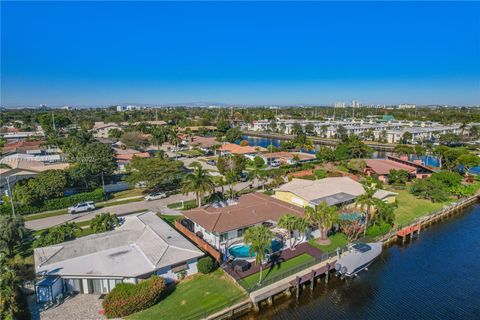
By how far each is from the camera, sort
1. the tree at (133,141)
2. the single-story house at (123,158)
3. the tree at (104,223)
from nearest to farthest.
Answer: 1. the tree at (104,223)
2. the single-story house at (123,158)
3. the tree at (133,141)

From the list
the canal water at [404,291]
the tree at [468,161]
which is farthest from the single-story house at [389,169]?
the canal water at [404,291]

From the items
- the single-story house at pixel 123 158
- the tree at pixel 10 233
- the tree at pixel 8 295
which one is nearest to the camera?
the tree at pixel 8 295

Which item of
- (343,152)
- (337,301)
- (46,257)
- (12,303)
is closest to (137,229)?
(46,257)

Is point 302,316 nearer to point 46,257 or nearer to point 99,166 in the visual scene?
point 46,257

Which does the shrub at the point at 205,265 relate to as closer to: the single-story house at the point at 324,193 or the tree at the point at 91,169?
the single-story house at the point at 324,193

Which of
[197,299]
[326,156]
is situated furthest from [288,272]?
[326,156]

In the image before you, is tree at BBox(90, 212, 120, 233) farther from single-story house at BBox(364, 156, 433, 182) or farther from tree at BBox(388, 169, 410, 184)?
tree at BBox(388, 169, 410, 184)

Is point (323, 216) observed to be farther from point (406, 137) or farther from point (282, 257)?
point (406, 137)
